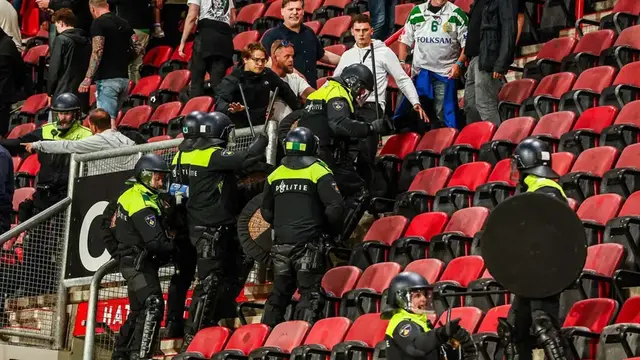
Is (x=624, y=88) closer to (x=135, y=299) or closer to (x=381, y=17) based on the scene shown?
(x=381, y=17)

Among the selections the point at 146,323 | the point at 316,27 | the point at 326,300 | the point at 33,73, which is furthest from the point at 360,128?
the point at 33,73

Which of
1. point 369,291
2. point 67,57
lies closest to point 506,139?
point 369,291

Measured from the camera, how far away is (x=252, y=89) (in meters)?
14.8

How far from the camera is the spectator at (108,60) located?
1714 cm

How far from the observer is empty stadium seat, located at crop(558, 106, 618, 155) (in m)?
13.5

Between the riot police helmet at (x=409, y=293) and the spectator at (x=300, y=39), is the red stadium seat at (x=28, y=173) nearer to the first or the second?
the spectator at (x=300, y=39)

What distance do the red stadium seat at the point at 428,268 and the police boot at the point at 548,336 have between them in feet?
6.39

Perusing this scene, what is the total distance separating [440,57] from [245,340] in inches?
133

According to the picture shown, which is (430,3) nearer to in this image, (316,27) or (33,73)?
(316,27)

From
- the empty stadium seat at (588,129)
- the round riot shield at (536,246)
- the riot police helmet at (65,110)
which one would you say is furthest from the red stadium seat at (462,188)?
the riot police helmet at (65,110)

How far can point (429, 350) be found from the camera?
11.1 m

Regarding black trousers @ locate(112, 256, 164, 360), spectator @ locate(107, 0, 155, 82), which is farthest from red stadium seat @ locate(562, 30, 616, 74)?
spectator @ locate(107, 0, 155, 82)

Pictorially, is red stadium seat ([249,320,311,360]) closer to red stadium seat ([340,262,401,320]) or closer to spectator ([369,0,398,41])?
red stadium seat ([340,262,401,320])

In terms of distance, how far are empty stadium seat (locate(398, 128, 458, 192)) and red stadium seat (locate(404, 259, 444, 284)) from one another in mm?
1683
